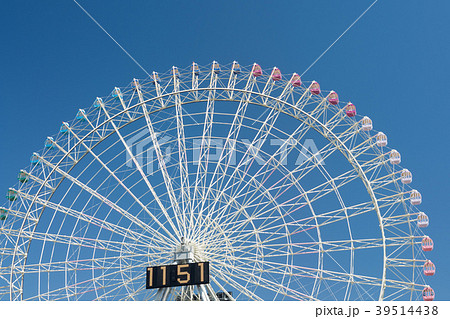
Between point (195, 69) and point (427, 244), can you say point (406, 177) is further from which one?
point (195, 69)

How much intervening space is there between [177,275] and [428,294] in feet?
47.4

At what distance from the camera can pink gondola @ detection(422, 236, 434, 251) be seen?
3372 cm

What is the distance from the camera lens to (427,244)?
33781 millimetres

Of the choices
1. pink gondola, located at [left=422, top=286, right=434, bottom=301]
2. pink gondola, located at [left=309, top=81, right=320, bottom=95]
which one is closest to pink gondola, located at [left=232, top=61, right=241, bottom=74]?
pink gondola, located at [left=309, top=81, right=320, bottom=95]

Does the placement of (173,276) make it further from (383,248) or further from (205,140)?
(383,248)

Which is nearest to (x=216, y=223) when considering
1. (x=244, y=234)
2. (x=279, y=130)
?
(x=244, y=234)

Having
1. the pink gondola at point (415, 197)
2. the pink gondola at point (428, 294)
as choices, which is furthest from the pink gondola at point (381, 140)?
the pink gondola at point (428, 294)

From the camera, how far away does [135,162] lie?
3575cm

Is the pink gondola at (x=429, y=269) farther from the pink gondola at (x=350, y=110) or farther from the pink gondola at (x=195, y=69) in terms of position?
the pink gondola at (x=195, y=69)

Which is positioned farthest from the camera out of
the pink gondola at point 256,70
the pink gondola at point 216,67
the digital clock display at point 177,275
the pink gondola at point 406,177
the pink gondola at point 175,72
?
the pink gondola at point 175,72

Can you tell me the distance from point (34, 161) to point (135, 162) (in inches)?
318

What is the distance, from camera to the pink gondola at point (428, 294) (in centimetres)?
3269

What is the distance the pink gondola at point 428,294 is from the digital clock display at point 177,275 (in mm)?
12600

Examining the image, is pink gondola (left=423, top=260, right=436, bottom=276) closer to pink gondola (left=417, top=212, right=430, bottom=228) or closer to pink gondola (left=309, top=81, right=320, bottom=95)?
pink gondola (left=417, top=212, right=430, bottom=228)
